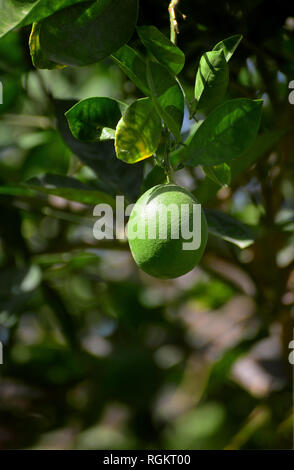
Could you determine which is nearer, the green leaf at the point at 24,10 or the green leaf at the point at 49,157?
the green leaf at the point at 24,10

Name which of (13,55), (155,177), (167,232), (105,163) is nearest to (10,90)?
(13,55)

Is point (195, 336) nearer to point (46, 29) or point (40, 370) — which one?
point (40, 370)

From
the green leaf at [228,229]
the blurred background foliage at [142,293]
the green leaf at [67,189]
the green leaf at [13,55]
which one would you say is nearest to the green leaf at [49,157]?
the blurred background foliage at [142,293]

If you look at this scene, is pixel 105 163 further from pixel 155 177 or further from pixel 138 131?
pixel 138 131

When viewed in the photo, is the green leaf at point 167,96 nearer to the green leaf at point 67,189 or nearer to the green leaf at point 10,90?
the green leaf at point 67,189

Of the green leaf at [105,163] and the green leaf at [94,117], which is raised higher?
the green leaf at [105,163]

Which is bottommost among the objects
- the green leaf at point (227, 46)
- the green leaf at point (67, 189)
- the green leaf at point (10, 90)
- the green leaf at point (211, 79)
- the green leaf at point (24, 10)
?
the green leaf at point (211, 79)
